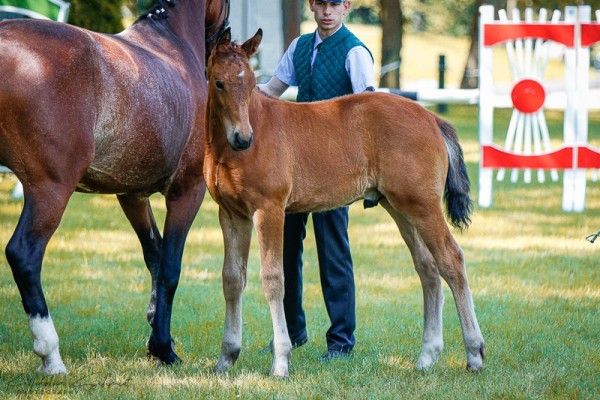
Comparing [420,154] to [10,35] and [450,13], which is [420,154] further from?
[450,13]

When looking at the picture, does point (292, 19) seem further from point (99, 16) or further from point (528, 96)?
point (528, 96)

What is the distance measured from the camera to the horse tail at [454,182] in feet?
17.9

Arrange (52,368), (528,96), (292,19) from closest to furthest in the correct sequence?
(52,368), (528,96), (292,19)

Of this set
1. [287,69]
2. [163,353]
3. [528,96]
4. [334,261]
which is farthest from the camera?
[528,96]

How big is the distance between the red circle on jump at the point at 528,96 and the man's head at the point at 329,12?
6.37 meters

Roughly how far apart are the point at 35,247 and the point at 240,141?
4.33 ft

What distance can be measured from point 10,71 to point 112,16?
913 cm

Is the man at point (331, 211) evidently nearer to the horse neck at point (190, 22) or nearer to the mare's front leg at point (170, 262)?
the mare's front leg at point (170, 262)

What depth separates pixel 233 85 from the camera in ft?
15.6

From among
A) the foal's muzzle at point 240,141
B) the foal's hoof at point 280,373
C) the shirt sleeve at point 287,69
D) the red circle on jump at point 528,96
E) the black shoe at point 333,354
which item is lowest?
the black shoe at point 333,354

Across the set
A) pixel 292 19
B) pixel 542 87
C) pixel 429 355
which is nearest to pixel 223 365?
pixel 429 355

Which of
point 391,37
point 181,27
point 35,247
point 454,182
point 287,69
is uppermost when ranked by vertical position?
point 181,27

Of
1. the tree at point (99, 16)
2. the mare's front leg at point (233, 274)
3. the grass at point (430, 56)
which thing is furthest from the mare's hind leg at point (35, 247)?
the grass at point (430, 56)

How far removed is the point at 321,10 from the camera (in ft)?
18.8
